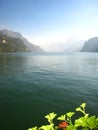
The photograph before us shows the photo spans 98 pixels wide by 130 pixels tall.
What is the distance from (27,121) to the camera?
39.8ft

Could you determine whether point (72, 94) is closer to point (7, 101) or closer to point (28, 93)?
point (28, 93)

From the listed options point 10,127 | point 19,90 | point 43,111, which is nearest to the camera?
point 10,127

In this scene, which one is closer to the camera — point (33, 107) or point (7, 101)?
point (33, 107)

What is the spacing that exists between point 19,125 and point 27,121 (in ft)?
2.71

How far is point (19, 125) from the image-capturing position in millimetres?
11531

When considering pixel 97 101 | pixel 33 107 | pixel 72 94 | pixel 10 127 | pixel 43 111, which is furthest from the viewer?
pixel 72 94

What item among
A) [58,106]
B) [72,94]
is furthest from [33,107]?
[72,94]

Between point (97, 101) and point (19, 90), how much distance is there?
36.4ft

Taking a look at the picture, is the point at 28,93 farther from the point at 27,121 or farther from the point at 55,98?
the point at 27,121

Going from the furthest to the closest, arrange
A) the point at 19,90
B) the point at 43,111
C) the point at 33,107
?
the point at 19,90 < the point at 33,107 < the point at 43,111

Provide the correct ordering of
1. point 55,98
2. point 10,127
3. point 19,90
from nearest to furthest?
point 10,127
point 55,98
point 19,90

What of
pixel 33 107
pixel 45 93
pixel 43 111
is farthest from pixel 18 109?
pixel 45 93

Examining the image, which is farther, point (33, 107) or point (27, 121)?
point (33, 107)

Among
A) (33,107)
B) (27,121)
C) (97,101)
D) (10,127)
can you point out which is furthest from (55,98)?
(10,127)
